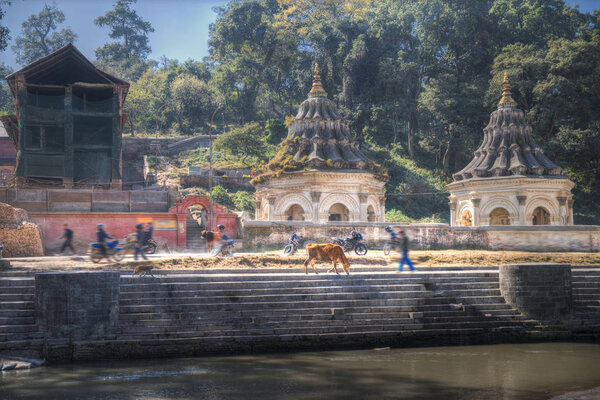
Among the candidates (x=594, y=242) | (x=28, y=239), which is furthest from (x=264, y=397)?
(x=594, y=242)

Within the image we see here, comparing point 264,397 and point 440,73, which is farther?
point 440,73

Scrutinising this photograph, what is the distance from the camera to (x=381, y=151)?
50.5m

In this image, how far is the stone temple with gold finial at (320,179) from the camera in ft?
86.9

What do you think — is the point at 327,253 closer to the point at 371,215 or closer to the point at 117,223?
the point at 117,223

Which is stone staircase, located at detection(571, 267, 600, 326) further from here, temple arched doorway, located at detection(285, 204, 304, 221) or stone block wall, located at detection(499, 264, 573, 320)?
temple arched doorway, located at detection(285, 204, 304, 221)

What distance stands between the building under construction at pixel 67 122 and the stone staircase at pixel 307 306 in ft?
64.0

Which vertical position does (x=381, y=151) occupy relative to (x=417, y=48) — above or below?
below

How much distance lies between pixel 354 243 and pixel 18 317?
11.2 meters

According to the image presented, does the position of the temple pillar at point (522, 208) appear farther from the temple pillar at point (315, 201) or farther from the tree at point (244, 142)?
the tree at point (244, 142)

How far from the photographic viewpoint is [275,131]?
54875 millimetres

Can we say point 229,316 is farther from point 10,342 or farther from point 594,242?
point 594,242

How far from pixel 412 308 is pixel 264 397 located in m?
6.05

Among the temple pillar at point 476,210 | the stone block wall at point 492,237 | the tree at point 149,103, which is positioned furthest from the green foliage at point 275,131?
the stone block wall at point 492,237

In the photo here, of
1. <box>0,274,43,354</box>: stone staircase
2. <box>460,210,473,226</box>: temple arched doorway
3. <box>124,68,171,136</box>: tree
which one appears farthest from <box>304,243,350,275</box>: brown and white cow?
<box>124,68,171,136</box>: tree
